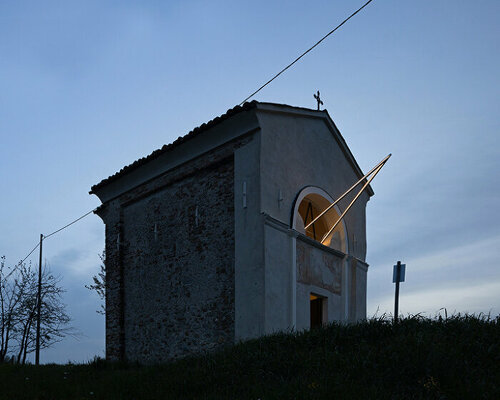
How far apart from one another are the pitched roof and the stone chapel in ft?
0.16

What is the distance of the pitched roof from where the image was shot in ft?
40.1

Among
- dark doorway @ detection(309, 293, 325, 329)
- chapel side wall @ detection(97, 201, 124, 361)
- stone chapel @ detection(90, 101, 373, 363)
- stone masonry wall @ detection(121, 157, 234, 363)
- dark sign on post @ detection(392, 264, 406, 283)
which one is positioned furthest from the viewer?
chapel side wall @ detection(97, 201, 124, 361)

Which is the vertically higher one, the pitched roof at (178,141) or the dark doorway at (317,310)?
the pitched roof at (178,141)

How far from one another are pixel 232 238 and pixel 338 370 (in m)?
5.42

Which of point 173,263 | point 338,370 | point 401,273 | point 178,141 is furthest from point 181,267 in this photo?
point 338,370

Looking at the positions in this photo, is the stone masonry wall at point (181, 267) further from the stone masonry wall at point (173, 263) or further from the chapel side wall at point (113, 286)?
the chapel side wall at point (113, 286)

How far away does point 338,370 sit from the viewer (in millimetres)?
7629

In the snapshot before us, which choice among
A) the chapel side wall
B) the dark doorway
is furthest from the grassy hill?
the chapel side wall

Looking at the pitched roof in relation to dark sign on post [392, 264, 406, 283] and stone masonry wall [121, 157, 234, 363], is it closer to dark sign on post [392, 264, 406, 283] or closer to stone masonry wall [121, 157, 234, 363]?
stone masonry wall [121, 157, 234, 363]

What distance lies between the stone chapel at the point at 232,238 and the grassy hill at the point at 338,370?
263cm

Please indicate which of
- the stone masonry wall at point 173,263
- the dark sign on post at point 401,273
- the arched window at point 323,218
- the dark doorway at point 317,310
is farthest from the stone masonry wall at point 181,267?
the dark sign on post at point 401,273

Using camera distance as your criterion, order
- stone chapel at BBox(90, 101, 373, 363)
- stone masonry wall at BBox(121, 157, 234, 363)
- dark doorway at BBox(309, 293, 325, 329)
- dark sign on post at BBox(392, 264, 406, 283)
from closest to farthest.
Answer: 1. dark sign on post at BBox(392, 264, 406, 283)
2. stone chapel at BBox(90, 101, 373, 363)
3. stone masonry wall at BBox(121, 157, 234, 363)
4. dark doorway at BBox(309, 293, 325, 329)

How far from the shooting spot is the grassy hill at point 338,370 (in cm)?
693

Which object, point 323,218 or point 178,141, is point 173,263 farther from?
point 323,218
